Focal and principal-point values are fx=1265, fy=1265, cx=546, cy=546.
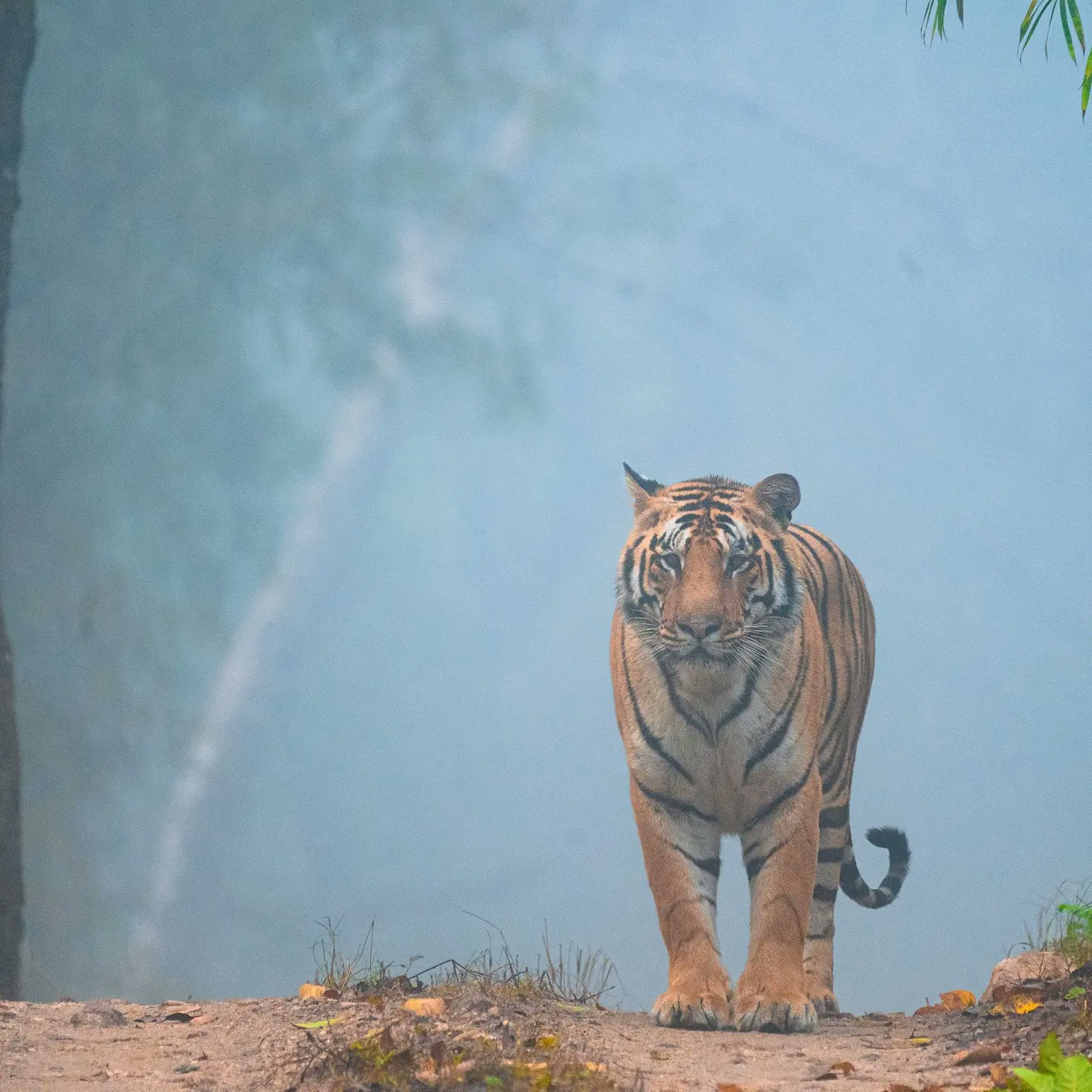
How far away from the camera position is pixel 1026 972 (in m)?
3.88

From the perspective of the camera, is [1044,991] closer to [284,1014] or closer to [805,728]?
[805,728]

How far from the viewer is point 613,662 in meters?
4.36

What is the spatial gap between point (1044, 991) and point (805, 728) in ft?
3.26

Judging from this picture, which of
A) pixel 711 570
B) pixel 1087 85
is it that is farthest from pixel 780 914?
pixel 1087 85

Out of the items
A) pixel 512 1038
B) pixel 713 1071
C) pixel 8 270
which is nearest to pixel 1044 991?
pixel 713 1071

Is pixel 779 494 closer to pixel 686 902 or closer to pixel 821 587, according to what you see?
pixel 821 587

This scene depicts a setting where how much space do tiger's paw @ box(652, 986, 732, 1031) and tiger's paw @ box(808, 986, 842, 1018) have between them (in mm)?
801

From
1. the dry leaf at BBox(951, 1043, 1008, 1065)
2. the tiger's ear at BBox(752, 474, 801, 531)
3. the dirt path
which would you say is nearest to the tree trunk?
the dirt path

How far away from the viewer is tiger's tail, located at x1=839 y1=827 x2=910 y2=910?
16.8 feet

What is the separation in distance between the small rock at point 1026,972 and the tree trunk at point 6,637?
403 centimetres

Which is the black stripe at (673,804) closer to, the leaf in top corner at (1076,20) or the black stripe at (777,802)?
the black stripe at (777,802)

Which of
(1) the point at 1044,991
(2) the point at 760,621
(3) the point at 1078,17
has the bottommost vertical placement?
(1) the point at 1044,991

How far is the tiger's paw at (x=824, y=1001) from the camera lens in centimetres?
422

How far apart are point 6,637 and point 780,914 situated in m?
3.77
